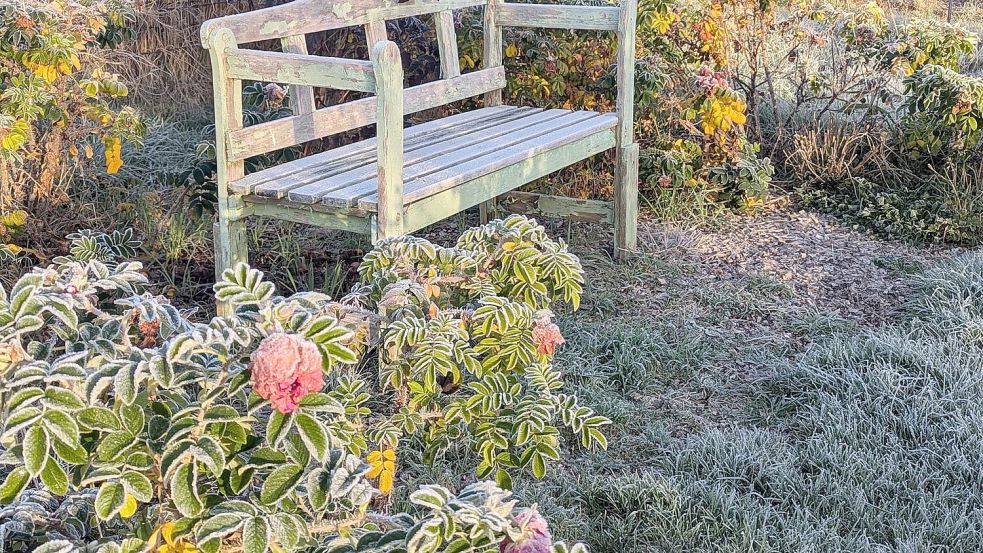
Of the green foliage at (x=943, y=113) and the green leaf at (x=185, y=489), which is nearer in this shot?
the green leaf at (x=185, y=489)

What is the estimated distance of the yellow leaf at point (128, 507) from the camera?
4.53 ft

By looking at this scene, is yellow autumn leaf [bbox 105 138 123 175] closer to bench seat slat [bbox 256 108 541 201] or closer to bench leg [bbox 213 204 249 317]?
bench leg [bbox 213 204 249 317]

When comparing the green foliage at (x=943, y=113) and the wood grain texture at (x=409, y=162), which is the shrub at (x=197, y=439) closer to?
the wood grain texture at (x=409, y=162)

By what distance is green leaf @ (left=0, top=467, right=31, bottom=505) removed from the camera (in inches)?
53.7

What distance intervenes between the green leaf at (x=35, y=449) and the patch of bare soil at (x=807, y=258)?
346cm

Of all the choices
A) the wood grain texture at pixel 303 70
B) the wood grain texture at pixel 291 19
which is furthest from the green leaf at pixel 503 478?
the wood grain texture at pixel 291 19

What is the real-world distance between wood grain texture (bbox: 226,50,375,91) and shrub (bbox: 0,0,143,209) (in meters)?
0.90

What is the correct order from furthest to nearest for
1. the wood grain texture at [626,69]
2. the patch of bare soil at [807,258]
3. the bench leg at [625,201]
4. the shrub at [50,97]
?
the bench leg at [625,201] → the wood grain texture at [626,69] → the patch of bare soil at [807,258] → the shrub at [50,97]

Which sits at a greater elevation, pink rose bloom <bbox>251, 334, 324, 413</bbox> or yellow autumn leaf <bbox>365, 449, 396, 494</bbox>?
pink rose bloom <bbox>251, 334, 324, 413</bbox>

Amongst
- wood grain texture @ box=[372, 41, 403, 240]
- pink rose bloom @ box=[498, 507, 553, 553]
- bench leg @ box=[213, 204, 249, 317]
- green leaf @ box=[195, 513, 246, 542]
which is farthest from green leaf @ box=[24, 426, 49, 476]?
bench leg @ box=[213, 204, 249, 317]

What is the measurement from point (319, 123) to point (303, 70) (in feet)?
1.47

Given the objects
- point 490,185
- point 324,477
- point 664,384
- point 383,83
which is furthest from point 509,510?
point 490,185

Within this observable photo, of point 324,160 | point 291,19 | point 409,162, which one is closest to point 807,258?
point 409,162

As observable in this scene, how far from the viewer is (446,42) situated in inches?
181
